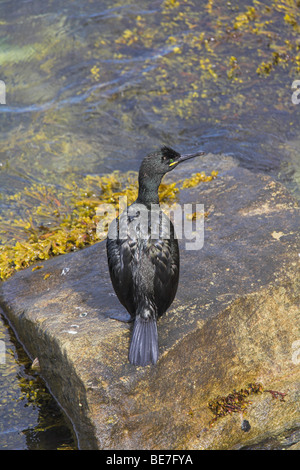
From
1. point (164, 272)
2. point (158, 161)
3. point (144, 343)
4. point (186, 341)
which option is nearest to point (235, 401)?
point (186, 341)

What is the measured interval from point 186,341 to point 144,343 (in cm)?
35

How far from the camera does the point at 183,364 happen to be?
14.0 ft

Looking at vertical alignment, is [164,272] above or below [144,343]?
above

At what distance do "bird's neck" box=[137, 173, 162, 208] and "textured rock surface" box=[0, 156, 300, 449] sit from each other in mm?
740

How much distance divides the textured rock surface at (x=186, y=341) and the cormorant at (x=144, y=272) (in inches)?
5.4

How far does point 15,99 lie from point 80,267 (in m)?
4.91

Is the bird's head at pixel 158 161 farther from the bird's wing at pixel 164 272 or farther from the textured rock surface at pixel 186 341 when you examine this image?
the textured rock surface at pixel 186 341

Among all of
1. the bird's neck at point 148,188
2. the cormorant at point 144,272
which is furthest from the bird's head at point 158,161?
the cormorant at point 144,272

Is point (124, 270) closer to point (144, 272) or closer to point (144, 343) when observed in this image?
point (144, 272)

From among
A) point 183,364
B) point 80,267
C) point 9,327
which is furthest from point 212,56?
point 183,364

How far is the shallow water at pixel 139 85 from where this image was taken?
848 cm

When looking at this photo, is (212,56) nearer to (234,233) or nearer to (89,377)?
(234,233)

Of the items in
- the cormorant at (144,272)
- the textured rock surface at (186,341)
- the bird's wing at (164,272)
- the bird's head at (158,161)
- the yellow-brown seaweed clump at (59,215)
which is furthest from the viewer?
the yellow-brown seaweed clump at (59,215)

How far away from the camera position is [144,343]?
412 centimetres
